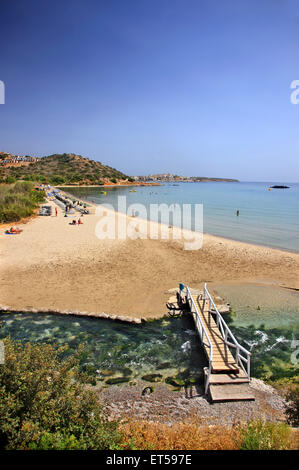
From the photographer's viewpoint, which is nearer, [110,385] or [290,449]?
[290,449]

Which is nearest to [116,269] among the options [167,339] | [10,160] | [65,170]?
[167,339]

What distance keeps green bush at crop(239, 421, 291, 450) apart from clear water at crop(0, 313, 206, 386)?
246 cm

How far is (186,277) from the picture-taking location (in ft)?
45.9

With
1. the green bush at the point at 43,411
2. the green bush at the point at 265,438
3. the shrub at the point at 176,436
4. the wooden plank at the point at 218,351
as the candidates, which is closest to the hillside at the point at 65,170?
the wooden plank at the point at 218,351

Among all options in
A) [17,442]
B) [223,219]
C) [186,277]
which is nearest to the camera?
[17,442]

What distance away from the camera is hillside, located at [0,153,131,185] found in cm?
10523

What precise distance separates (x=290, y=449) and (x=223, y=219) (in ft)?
108

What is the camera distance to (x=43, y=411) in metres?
4.08

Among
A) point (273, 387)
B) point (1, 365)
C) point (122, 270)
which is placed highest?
point (1, 365)

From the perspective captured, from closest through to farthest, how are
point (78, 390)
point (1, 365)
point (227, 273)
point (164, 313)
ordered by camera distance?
point (1, 365), point (78, 390), point (164, 313), point (227, 273)

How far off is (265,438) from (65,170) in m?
138

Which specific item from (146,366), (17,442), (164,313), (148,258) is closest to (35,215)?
(148,258)

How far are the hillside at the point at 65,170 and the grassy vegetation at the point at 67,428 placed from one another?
97.1 m

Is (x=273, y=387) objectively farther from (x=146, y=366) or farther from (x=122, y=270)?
(x=122, y=270)
